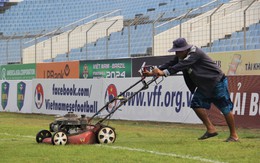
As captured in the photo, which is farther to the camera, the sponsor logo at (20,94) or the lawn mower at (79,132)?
the sponsor logo at (20,94)

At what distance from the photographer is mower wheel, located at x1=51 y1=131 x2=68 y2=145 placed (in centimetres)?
981

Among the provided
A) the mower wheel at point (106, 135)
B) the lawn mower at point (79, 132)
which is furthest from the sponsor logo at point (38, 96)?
the mower wheel at point (106, 135)

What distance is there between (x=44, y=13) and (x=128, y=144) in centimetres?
3422

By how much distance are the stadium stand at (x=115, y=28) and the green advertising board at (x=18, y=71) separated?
2.33ft

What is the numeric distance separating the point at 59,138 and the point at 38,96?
53.4ft

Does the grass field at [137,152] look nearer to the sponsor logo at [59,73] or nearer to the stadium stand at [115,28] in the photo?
the stadium stand at [115,28]

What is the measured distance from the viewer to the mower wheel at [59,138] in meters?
9.81

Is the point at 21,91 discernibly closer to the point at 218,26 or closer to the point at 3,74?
the point at 3,74

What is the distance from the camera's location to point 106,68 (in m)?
25.7

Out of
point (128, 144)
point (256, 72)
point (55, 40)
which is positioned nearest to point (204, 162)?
point (128, 144)

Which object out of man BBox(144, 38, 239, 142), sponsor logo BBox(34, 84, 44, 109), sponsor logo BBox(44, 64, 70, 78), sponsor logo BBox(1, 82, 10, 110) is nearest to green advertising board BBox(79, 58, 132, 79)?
sponsor logo BBox(44, 64, 70, 78)

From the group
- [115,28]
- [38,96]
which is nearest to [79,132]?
[38,96]

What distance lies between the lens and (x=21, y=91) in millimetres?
27250

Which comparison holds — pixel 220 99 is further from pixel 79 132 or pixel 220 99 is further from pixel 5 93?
pixel 5 93
